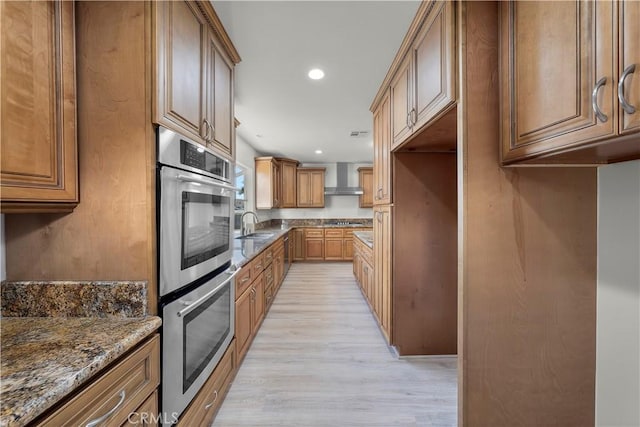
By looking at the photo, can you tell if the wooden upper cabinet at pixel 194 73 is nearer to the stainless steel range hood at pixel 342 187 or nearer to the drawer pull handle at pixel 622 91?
the drawer pull handle at pixel 622 91

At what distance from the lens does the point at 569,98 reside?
84 centimetres

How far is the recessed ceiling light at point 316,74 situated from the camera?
2.36 m

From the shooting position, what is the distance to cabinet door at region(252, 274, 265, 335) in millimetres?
2550

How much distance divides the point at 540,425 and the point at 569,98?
1376 mm

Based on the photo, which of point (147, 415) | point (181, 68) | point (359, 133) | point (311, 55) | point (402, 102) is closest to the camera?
point (147, 415)

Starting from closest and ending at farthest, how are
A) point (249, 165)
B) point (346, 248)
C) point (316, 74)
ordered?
1. point (316, 74)
2. point (249, 165)
3. point (346, 248)

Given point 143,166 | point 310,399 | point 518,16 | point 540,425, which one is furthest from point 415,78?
point 310,399

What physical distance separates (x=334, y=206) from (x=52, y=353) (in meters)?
6.37

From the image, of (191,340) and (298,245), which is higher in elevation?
(191,340)

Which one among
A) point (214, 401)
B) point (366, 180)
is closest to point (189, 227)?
point (214, 401)

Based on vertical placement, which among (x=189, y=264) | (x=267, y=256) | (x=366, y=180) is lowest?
(x=267, y=256)

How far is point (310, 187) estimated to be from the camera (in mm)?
6637

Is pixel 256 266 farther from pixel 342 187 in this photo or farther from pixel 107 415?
pixel 342 187

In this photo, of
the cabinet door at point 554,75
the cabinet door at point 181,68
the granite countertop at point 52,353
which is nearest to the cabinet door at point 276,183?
the cabinet door at point 181,68
